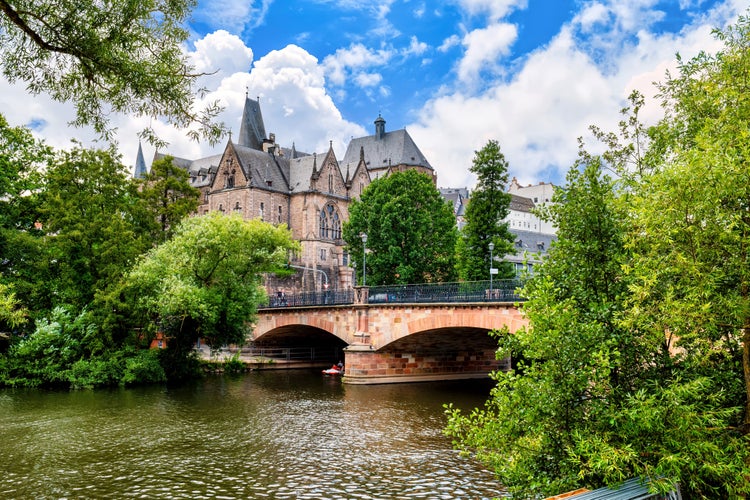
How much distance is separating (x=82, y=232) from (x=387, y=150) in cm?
6613

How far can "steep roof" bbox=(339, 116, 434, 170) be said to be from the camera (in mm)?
91375

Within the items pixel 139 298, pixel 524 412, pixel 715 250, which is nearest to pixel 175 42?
pixel 524 412

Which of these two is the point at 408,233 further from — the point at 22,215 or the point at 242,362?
the point at 22,215

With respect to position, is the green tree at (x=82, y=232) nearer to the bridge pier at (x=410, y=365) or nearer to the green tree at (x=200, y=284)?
the green tree at (x=200, y=284)

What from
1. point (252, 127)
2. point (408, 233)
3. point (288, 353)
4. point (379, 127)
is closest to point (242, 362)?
point (288, 353)

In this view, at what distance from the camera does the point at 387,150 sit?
93375 mm

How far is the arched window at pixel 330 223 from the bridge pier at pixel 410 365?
42389mm

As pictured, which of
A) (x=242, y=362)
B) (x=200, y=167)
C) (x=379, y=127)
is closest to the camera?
(x=242, y=362)

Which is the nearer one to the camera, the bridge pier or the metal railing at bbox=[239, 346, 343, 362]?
the bridge pier

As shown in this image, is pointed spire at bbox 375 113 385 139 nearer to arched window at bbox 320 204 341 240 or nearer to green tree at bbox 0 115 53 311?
arched window at bbox 320 204 341 240

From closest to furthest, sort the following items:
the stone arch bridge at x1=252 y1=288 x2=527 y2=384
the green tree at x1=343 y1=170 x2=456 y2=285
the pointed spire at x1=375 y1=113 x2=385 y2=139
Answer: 1. the stone arch bridge at x1=252 y1=288 x2=527 y2=384
2. the green tree at x1=343 y1=170 x2=456 y2=285
3. the pointed spire at x1=375 y1=113 x2=385 y2=139

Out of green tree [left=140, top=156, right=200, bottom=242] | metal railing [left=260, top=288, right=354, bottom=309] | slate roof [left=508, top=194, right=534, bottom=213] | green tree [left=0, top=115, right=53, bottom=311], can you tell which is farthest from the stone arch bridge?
slate roof [left=508, top=194, right=534, bottom=213]

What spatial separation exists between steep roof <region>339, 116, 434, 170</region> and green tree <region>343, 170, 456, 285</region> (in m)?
40.5

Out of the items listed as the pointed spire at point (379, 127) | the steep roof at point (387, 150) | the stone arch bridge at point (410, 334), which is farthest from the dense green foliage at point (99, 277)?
the pointed spire at point (379, 127)
